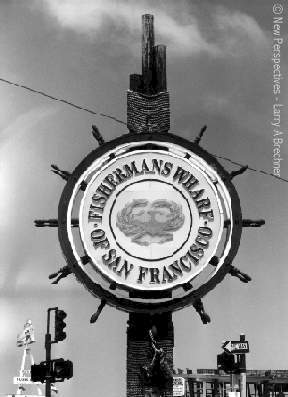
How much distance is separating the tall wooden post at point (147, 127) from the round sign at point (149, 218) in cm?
54

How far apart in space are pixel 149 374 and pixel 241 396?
3494 millimetres

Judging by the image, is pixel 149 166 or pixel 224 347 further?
pixel 224 347

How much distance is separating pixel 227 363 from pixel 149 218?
4.03 meters

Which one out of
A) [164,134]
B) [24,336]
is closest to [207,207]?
[164,134]

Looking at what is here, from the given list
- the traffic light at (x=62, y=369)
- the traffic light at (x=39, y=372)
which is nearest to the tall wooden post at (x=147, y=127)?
the traffic light at (x=62, y=369)

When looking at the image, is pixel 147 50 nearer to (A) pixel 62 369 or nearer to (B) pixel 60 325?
(B) pixel 60 325

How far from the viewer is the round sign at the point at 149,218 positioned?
17.4 meters

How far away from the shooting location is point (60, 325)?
71.4 feet

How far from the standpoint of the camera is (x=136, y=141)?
18.0 m

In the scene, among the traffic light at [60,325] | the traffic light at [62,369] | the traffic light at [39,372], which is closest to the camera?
the traffic light at [62,369]

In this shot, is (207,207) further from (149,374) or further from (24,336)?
(24,336)

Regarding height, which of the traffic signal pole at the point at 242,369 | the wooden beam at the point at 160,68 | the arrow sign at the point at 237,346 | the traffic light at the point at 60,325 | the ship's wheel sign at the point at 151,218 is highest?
the wooden beam at the point at 160,68

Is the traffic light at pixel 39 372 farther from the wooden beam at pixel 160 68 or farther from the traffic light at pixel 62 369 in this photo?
the wooden beam at pixel 160 68

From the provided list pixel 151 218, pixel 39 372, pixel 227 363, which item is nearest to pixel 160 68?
pixel 151 218
